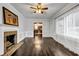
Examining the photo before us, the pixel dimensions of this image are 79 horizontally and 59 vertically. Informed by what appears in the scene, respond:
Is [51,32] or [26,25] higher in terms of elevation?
[26,25]

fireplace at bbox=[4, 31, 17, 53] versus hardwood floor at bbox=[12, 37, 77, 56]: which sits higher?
fireplace at bbox=[4, 31, 17, 53]

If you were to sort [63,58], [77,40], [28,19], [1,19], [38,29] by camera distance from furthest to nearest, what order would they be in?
1. [38,29]
2. [28,19]
3. [77,40]
4. [1,19]
5. [63,58]

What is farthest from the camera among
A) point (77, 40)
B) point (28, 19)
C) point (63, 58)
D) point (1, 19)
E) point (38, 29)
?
point (38, 29)

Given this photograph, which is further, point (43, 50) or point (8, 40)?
point (8, 40)

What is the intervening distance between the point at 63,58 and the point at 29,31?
33.9ft

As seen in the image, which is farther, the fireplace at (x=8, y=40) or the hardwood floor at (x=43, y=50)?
the fireplace at (x=8, y=40)

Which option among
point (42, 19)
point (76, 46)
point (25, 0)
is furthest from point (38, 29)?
point (25, 0)

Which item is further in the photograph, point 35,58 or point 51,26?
point 51,26

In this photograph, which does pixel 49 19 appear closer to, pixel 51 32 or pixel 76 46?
pixel 51 32

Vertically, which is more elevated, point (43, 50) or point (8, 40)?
point (8, 40)

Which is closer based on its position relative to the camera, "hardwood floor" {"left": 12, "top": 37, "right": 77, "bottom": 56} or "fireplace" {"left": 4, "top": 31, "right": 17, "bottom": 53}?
"hardwood floor" {"left": 12, "top": 37, "right": 77, "bottom": 56}

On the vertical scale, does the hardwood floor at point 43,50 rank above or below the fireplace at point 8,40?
below

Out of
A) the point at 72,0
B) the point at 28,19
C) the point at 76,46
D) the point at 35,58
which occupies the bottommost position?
the point at 76,46

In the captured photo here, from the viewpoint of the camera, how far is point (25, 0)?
2.45 feet
